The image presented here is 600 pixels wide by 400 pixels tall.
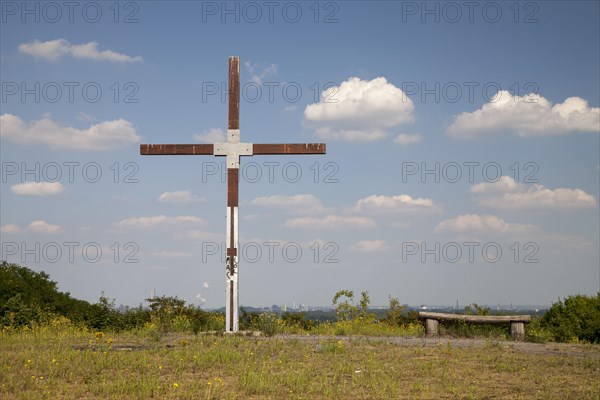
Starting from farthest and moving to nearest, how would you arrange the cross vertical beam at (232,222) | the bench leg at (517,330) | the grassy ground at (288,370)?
1. the cross vertical beam at (232,222)
2. the bench leg at (517,330)
3. the grassy ground at (288,370)

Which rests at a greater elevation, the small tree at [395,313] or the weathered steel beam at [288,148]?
the weathered steel beam at [288,148]

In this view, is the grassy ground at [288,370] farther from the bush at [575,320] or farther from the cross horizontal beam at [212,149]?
the cross horizontal beam at [212,149]

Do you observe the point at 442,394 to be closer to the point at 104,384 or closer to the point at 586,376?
the point at 586,376

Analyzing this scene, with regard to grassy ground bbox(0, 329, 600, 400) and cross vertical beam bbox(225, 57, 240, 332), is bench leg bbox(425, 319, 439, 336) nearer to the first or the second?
grassy ground bbox(0, 329, 600, 400)

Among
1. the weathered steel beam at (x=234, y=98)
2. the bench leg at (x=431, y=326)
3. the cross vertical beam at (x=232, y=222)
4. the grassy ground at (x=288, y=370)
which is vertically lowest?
the grassy ground at (x=288, y=370)

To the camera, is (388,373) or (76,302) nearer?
(388,373)

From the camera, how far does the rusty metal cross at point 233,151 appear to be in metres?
17.0

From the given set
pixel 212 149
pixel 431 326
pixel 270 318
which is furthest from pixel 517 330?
pixel 212 149

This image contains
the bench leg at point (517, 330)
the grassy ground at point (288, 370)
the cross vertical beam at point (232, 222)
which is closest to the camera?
→ the grassy ground at point (288, 370)

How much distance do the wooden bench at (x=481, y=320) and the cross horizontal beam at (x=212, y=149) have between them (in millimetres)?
5222

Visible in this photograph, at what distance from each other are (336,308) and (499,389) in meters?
10.5

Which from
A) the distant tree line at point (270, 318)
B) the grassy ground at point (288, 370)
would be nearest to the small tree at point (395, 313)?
the distant tree line at point (270, 318)

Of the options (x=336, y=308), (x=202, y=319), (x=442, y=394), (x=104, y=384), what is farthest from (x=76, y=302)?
(x=442, y=394)

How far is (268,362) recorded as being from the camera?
11656 millimetres
